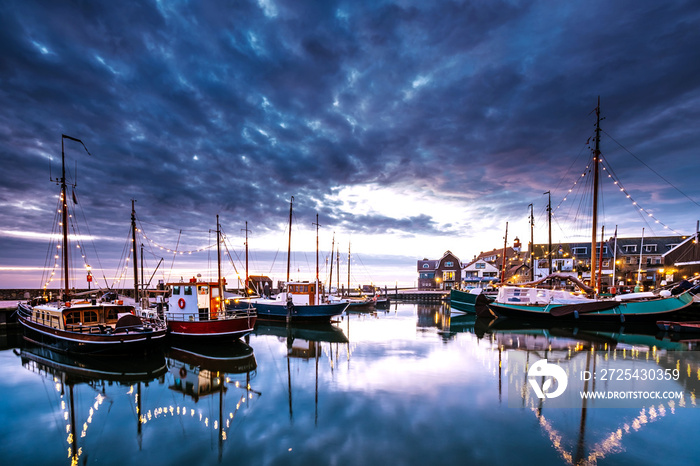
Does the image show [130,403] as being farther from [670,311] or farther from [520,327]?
[670,311]

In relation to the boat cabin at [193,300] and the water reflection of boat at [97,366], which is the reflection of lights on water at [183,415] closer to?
the water reflection of boat at [97,366]

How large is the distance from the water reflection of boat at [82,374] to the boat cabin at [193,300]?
3449mm

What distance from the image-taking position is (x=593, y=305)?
1203 inches

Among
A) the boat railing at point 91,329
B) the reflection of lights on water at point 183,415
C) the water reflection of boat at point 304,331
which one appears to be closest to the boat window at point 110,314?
the boat railing at point 91,329

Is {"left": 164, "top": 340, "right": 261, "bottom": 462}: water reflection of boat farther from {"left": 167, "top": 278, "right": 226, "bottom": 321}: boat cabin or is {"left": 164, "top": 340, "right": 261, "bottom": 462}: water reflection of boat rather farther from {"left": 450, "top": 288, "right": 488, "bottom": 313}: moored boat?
{"left": 450, "top": 288, "right": 488, "bottom": 313}: moored boat

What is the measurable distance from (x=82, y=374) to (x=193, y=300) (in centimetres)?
767

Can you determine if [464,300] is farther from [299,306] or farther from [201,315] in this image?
[201,315]

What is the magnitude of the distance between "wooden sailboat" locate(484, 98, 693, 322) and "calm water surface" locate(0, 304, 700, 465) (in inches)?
316

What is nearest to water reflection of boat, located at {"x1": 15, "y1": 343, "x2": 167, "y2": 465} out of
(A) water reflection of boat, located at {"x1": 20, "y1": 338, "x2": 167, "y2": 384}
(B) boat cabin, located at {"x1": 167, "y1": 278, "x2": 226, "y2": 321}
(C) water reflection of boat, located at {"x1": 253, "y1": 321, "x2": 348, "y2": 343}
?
(A) water reflection of boat, located at {"x1": 20, "y1": 338, "x2": 167, "y2": 384}

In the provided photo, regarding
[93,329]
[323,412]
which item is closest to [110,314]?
[93,329]

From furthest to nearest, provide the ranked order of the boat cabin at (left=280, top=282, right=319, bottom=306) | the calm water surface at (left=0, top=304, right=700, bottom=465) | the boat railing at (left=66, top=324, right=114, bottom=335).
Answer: the boat cabin at (left=280, top=282, right=319, bottom=306) → the boat railing at (left=66, top=324, right=114, bottom=335) → the calm water surface at (left=0, top=304, right=700, bottom=465)

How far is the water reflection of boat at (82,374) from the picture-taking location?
435 inches

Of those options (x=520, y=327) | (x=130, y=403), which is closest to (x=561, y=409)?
(x=130, y=403)

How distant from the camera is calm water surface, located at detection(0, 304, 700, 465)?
9.11 metres
